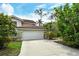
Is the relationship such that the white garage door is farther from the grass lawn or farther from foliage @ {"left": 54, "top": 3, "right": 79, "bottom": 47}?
foliage @ {"left": 54, "top": 3, "right": 79, "bottom": 47}

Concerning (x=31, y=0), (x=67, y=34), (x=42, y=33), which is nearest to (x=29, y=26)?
(x=42, y=33)

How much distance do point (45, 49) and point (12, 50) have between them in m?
0.78

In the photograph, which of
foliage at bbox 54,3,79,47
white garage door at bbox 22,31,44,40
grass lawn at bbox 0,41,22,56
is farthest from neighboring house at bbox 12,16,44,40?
foliage at bbox 54,3,79,47

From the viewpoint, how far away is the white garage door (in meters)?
4.99

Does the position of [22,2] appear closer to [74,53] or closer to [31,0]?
[31,0]

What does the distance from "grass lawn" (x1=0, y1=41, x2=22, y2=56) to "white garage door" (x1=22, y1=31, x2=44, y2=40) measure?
26cm

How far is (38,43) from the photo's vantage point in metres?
4.88

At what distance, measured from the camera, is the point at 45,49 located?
4781mm

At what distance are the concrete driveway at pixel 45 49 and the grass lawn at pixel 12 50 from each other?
11cm

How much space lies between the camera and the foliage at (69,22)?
4800 millimetres

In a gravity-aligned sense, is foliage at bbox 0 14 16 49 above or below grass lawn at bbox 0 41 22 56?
above

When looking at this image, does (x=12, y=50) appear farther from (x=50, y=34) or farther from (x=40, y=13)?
(x=40, y=13)

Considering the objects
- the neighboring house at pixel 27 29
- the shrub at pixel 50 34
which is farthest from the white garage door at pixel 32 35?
the shrub at pixel 50 34

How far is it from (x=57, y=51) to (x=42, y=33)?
602 mm
